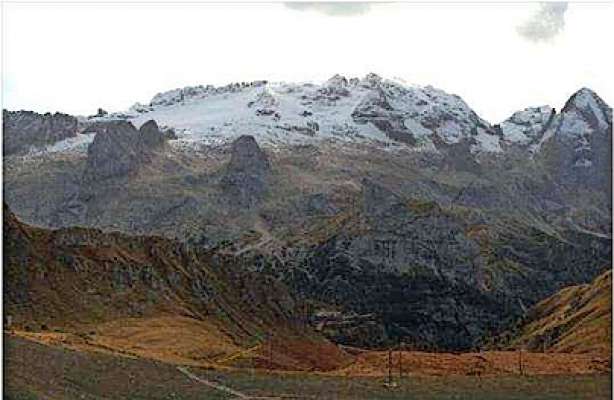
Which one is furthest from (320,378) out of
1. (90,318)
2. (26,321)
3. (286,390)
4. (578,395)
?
(90,318)

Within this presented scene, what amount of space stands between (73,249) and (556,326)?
81586mm

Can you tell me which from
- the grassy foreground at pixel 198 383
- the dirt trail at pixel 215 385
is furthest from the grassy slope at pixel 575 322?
the dirt trail at pixel 215 385

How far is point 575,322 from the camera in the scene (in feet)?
468

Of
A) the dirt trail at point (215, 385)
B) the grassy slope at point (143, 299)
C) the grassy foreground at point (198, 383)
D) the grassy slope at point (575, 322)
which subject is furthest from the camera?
the grassy slope at point (575, 322)

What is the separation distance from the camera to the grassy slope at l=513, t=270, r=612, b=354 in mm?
116875

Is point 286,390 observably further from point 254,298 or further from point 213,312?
point 254,298

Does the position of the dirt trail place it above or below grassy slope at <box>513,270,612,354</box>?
above

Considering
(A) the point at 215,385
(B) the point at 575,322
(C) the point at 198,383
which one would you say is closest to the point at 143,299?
(C) the point at 198,383

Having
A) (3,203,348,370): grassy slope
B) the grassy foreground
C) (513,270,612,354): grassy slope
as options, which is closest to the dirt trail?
the grassy foreground

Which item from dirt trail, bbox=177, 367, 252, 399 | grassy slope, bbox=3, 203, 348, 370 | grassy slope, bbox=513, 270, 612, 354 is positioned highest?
dirt trail, bbox=177, 367, 252, 399

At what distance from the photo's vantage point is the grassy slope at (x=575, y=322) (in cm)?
11688

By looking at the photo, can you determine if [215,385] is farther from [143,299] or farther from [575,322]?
[575,322]

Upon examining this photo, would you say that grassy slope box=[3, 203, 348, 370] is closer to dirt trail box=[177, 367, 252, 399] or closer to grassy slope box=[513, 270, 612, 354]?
dirt trail box=[177, 367, 252, 399]

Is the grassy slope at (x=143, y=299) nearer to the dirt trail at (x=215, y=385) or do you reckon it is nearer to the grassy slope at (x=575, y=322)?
the dirt trail at (x=215, y=385)
